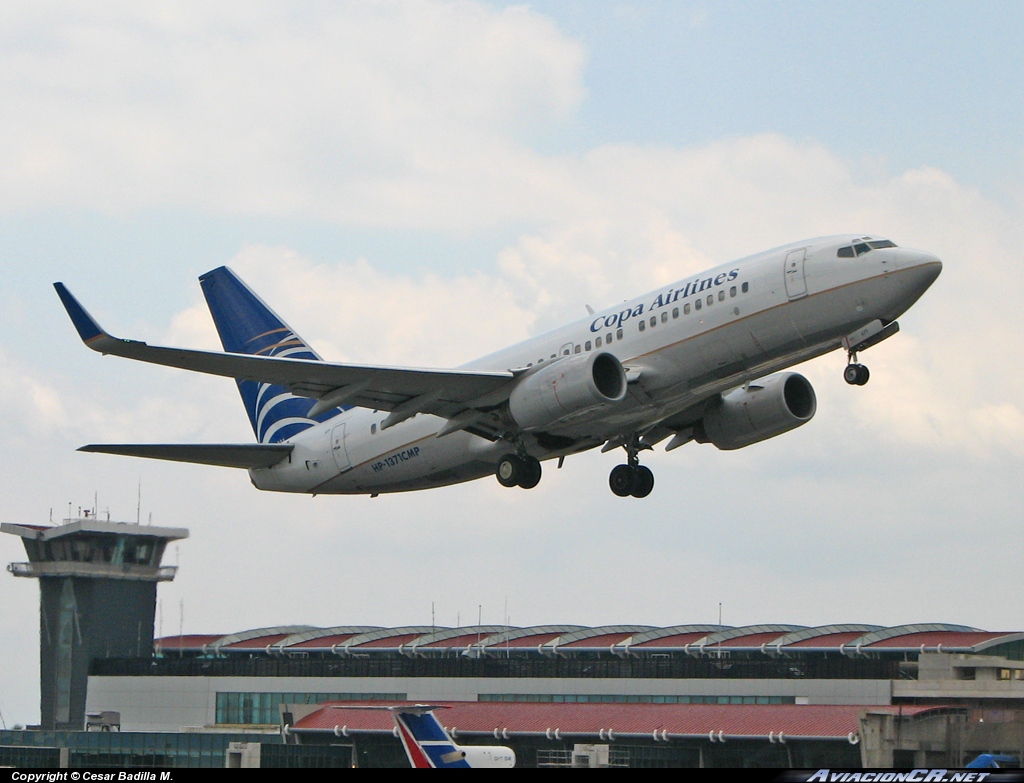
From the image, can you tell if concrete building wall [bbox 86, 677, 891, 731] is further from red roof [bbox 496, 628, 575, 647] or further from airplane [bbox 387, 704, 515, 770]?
airplane [bbox 387, 704, 515, 770]

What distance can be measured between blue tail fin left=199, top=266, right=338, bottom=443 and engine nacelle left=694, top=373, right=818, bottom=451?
513 inches

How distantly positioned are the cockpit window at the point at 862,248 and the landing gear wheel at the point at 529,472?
1010 cm

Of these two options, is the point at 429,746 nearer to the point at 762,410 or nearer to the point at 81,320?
the point at 762,410

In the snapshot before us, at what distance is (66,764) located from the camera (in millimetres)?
64062

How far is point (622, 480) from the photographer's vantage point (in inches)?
1758

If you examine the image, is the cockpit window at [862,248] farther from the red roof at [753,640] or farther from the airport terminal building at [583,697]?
the red roof at [753,640]

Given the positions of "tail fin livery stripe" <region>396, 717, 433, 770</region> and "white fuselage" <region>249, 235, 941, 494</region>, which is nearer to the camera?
"white fuselage" <region>249, 235, 941, 494</region>

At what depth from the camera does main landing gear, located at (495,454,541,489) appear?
4144 cm

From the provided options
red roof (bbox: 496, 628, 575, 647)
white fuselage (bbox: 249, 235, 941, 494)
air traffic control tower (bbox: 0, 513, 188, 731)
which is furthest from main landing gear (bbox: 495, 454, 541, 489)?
air traffic control tower (bbox: 0, 513, 188, 731)

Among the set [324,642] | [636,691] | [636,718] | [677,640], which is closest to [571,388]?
[636,718]
